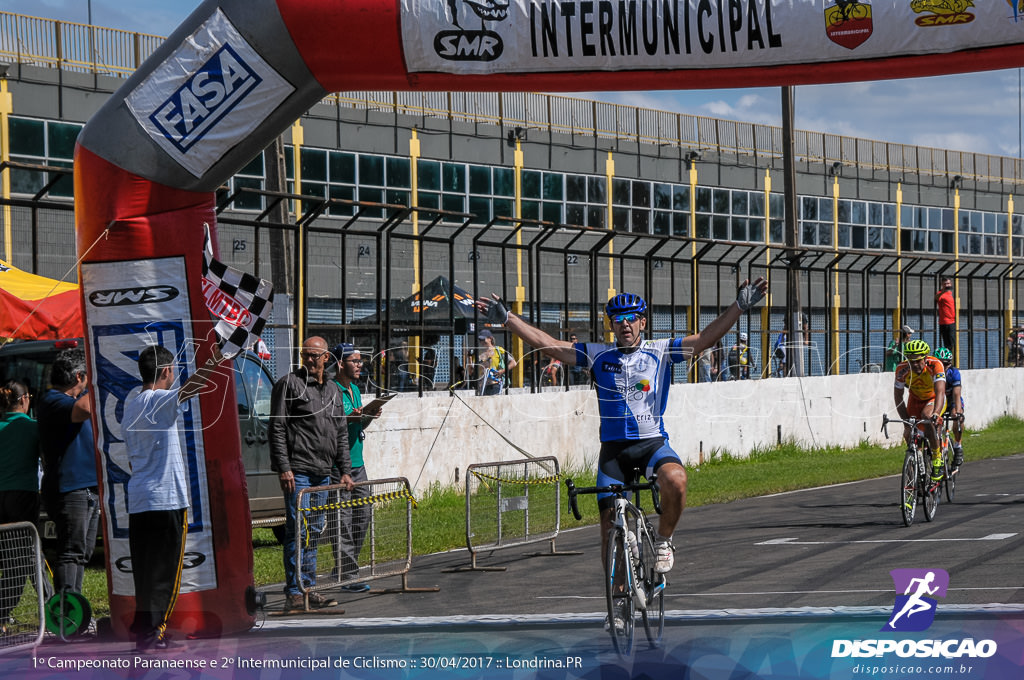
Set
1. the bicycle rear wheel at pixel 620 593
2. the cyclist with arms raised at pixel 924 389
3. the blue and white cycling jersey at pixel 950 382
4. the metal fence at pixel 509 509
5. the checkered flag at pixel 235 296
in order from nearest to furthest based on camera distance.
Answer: the bicycle rear wheel at pixel 620 593 → the checkered flag at pixel 235 296 → the metal fence at pixel 509 509 → the cyclist with arms raised at pixel 924 389 → the blue and white cycling jersey at pixel 950 382

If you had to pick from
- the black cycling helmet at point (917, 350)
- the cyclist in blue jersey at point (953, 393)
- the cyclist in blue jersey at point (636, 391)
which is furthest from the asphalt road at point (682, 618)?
the cyclist in blue jersey at point (953, 393)

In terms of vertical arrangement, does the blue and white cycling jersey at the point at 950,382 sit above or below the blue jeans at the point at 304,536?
above

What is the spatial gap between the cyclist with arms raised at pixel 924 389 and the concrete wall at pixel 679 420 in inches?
229

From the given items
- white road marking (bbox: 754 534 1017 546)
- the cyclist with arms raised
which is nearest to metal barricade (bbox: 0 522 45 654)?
white road marking (bbox: 754 534 1017 546)

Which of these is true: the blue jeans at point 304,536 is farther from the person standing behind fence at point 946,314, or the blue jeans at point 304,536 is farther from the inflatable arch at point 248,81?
the person standing behind fence at point 946,314

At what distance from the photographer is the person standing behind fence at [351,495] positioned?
10.9m

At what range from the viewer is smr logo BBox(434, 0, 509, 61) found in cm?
877

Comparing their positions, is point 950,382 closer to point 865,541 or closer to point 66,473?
point 865,541

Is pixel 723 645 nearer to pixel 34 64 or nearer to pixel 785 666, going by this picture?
pixel 785 666

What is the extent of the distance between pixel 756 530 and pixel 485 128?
31303 mm

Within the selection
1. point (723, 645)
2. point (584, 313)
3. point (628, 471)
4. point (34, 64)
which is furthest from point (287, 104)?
point (34, 64)

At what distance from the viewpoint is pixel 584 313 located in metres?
22.5

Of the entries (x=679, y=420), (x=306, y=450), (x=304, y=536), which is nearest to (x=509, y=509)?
(x=306, y=450)

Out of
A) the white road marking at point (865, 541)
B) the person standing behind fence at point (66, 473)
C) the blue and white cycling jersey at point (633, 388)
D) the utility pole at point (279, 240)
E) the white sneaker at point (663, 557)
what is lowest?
the white road marking at point (865, 541)
